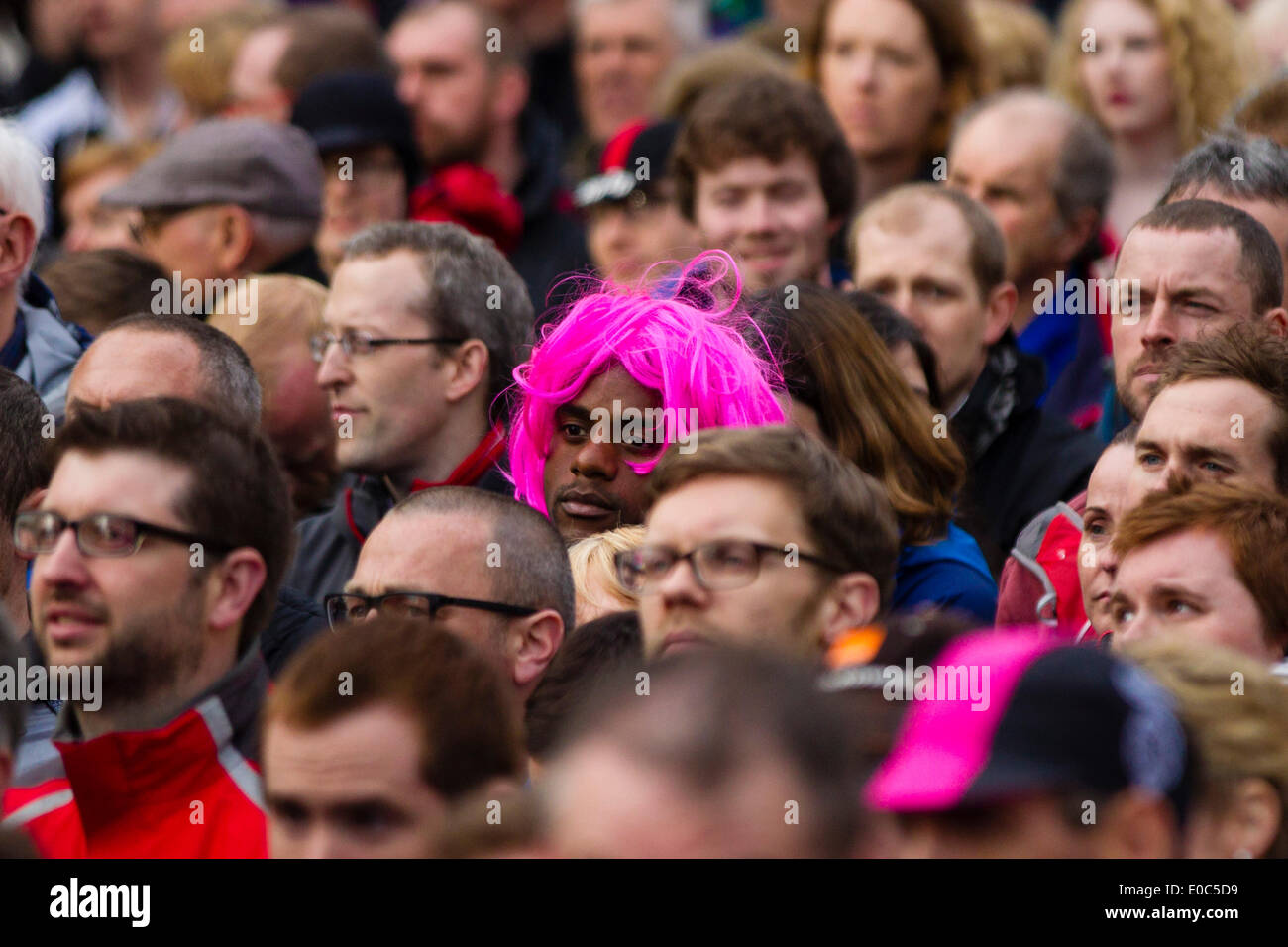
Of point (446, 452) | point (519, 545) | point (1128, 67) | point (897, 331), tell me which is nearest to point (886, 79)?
point (1128, 67)

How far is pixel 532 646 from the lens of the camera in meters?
4.47

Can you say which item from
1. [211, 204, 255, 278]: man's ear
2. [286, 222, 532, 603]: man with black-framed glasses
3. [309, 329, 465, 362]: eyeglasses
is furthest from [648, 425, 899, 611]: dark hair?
[211, 204, 255, 278]: man's ear

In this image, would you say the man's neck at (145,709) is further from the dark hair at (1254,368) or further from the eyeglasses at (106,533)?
the dark hair at (1254,368)

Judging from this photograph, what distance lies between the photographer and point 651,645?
3.78 m

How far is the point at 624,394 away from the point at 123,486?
151cm

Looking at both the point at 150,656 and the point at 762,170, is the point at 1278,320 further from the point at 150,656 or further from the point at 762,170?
the point at 150,656

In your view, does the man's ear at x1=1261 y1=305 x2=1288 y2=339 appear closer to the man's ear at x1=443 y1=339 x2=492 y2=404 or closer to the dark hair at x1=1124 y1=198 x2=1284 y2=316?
the dark hair at x1=1124 y1=198 x2=1284 y2=316

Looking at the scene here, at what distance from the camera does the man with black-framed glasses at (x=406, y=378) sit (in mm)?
5695

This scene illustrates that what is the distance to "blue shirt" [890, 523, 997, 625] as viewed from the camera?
4602 millimetres

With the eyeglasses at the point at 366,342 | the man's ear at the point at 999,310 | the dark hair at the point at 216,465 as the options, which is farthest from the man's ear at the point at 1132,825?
the man's ear at the point at 999,310

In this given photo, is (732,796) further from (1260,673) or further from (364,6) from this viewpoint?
(364,6)
